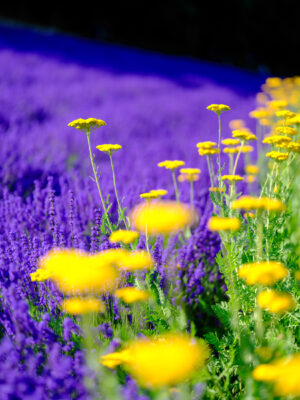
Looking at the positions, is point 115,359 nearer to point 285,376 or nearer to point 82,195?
point 285,376

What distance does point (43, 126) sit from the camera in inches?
133

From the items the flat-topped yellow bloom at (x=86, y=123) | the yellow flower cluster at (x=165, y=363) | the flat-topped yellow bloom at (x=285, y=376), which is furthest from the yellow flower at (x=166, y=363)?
the flat-topped yellow bloom at (x=86, y=123)

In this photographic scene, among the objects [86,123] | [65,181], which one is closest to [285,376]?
Result: [86,123]

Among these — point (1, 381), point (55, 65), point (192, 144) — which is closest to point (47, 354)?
point (1, 381)

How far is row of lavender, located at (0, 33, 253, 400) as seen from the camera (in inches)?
38.5

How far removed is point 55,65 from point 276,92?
3442 mm

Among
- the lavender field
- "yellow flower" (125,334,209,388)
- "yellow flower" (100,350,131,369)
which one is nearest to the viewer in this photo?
"yellow flower" (125,334,209,388)

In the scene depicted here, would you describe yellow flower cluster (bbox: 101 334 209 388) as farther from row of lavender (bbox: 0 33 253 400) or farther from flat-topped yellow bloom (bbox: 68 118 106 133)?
flat-topped yellow bloom (bbox: 68 118 106 133)

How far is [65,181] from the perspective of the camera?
2.11m

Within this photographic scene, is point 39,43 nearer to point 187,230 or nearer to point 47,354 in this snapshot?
point 187,230

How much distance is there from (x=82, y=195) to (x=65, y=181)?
0.80 ft

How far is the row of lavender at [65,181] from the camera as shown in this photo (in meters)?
0.98

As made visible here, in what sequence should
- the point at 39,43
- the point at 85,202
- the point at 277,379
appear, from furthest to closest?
the point at 39,43, the point at 85,202, the point at 277,379

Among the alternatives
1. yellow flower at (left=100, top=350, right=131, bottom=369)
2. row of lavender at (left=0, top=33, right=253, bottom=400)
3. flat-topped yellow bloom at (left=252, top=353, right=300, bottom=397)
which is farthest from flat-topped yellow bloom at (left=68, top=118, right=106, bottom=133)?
flat-topped yellow bloom at (left=252, top=353, right=300, bottom=397)
